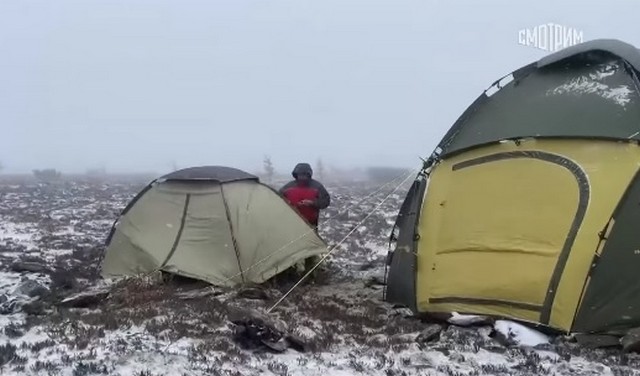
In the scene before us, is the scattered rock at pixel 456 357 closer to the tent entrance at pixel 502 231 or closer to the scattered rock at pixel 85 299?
the tent entrance at pixel 502 231

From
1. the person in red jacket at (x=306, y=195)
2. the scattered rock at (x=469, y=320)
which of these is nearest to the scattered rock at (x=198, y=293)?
the person in red jacket at (x=306, y=195)

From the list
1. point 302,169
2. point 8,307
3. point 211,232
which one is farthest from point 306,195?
point 8,307

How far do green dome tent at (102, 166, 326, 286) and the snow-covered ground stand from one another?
33cm

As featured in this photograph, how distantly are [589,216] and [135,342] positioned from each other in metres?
4.80

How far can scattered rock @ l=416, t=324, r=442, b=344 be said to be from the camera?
7046 millimetres

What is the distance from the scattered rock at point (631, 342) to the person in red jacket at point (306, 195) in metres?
5.57

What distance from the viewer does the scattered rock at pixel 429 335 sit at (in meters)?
7.05

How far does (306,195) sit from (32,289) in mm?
4414

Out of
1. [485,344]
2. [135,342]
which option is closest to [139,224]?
[135,342]

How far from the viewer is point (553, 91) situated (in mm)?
8180

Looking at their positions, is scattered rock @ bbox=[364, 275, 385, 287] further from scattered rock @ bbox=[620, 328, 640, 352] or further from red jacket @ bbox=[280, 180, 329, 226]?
scattered rock @ bbox=[620, 328, 640, 352]

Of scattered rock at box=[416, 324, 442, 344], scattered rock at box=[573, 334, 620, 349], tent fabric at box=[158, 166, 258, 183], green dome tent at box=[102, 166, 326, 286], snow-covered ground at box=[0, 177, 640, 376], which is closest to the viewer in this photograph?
snow-covered ground at box=[0, 177, 640, 376]

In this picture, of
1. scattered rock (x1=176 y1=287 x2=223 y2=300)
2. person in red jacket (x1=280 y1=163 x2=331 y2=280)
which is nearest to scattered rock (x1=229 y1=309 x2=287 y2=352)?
scattered rock (x1=176 y1=287 x2=223 y2=300)

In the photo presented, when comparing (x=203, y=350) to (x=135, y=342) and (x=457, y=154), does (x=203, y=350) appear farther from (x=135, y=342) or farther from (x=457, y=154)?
(x=457, y=154)
